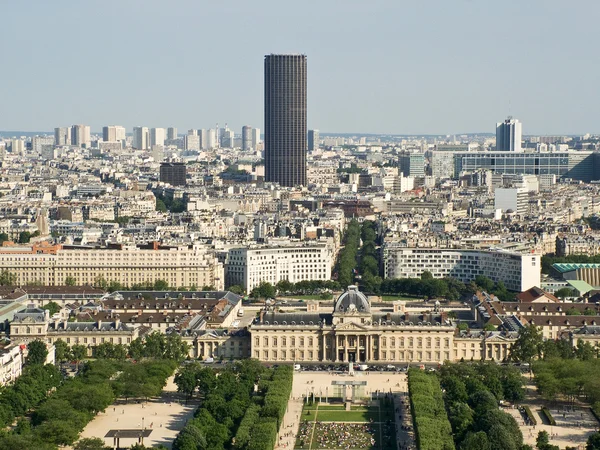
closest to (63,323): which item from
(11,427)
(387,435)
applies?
(11,427)

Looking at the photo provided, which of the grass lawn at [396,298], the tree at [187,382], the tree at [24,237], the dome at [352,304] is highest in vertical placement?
the tree at [24,237]

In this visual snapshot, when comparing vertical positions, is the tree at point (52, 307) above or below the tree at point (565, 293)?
below

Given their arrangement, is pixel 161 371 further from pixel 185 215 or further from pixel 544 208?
pixel 544 208

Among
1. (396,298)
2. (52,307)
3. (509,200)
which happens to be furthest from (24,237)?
(509,200)

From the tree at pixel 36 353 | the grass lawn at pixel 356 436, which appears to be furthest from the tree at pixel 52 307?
the grass lawn at pixel 356 436

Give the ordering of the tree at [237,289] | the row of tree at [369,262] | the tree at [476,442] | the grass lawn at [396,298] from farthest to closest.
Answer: the row of tree at [369,262] → the tree at [237,289] → the grass lawn at [396,298] → the tree at [476,442]

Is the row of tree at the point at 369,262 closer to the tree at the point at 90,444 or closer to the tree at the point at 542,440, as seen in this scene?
the tree at the point at 542,440

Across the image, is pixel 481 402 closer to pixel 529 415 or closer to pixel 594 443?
pixel 529 415
